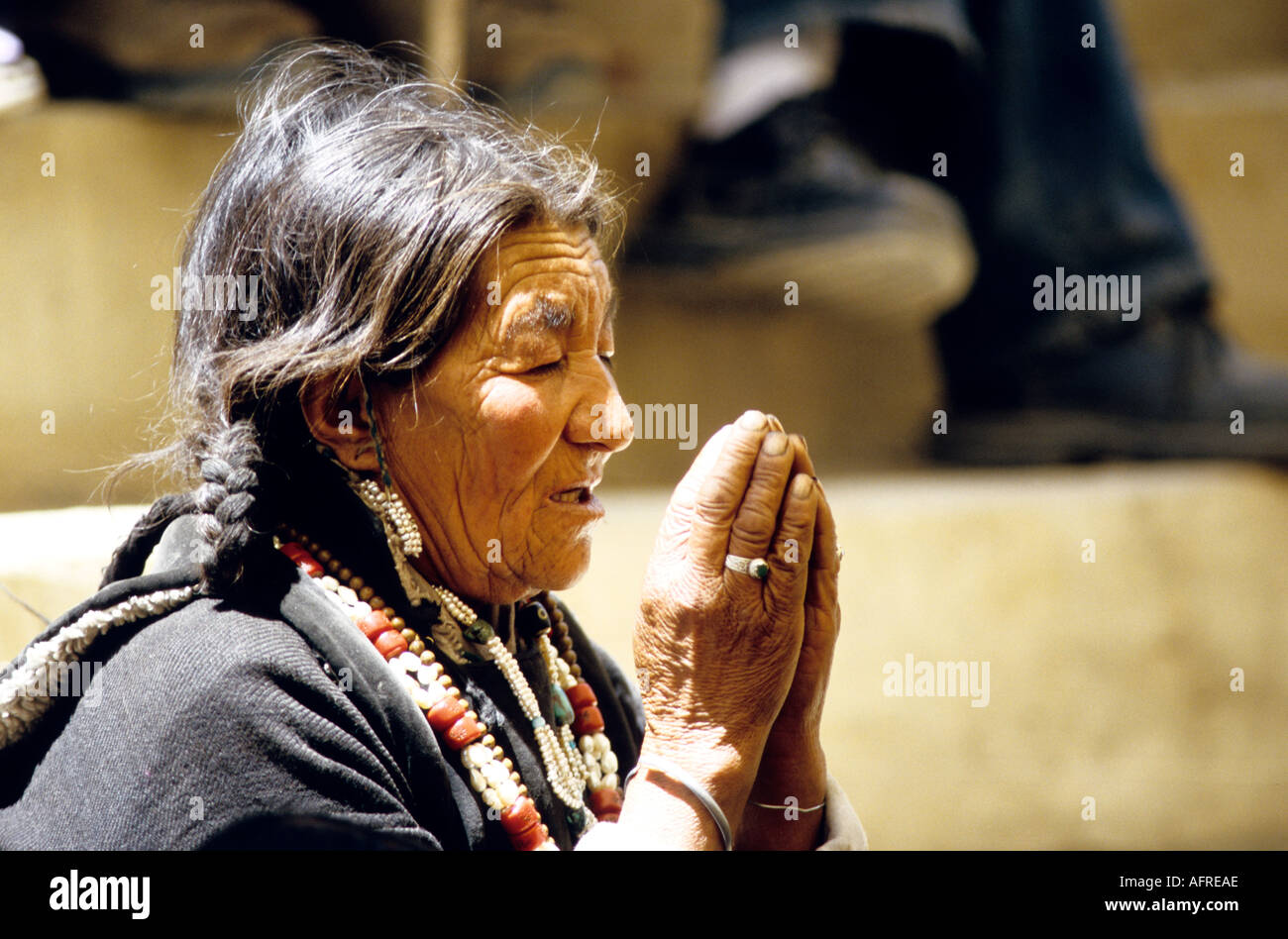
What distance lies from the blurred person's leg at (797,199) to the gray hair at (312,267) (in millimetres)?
2327

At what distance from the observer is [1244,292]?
512 cm

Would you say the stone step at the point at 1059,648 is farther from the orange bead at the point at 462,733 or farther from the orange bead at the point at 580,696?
the orange bead at the point at 462,733

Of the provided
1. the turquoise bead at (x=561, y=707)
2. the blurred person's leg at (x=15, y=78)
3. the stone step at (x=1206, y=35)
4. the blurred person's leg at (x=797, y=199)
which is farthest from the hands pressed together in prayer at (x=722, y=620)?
the stone step at (x=1206, y=35)

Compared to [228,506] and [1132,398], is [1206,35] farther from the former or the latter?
[228,506]

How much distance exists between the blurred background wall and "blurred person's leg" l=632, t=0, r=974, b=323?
0.18 metres

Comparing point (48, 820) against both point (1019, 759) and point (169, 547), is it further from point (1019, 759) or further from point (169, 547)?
point (1019, 759)

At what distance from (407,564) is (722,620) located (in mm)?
391

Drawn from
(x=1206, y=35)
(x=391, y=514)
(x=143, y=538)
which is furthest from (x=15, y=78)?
(x=1206, y=35)

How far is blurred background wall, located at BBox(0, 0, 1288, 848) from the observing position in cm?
325

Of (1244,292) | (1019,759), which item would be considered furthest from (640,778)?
(1244,292)

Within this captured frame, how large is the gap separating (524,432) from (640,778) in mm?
412

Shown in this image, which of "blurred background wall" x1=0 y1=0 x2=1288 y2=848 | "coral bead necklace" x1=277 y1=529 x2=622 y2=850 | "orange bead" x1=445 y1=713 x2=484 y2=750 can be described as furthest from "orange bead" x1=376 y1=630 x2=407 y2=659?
"blurred background wall" x1=0 y1=0 x2=1288 y2=848

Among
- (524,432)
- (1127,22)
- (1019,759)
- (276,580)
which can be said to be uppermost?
(1127,22)
